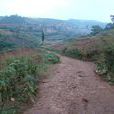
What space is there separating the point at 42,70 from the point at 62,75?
0.82 meters

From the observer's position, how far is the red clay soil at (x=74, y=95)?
8.12 metres

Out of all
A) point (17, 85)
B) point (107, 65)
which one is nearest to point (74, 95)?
point (17, 85)

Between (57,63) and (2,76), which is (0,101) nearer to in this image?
(2,76)

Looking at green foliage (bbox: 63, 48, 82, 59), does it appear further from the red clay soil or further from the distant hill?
the red clay soil

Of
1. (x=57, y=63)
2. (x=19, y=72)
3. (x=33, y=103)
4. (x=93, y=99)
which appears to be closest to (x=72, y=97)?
(x=93, y=99)

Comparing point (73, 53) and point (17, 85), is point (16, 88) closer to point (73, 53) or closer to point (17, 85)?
point (17, 85)

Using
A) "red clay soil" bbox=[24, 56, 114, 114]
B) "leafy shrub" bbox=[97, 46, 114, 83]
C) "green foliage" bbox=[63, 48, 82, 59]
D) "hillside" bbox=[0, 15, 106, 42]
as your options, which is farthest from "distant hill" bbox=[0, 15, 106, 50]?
"red clay soil" bbox=[24, 56, 114, 114]

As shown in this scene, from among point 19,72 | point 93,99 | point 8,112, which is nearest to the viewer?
point 8,112

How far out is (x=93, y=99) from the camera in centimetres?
906

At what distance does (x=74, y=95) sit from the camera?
9.31 m

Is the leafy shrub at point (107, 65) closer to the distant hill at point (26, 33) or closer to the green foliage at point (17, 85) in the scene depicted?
the green foliage at point (17, 85)

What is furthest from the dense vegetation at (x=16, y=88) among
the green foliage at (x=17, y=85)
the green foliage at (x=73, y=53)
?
the green foliage at (x=73, y=53)

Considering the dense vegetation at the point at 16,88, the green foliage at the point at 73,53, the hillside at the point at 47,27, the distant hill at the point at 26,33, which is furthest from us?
the hillside at the point at 47,27

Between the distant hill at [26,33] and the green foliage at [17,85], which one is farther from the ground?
the green foliage at [17,85]
